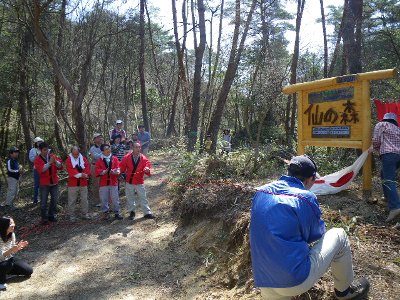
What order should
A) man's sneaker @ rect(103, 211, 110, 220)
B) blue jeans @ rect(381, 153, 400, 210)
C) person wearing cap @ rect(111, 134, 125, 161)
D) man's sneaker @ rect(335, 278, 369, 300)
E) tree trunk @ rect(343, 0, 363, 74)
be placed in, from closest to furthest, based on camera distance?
man's sneaker @ rect(335, 278, 369, 300), blue jeans @ rect(381, 153, 400, 210), tree trunk @ rect(343, 0, 363, 74), man's sneaker @ rect(103, 211, 110, 220), person wearing cap @ rect(111, 134, 125, 161)

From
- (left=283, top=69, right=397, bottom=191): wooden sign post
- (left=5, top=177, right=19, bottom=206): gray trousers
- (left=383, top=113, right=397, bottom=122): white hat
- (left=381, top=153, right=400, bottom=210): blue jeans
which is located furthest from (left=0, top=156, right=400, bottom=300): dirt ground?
(left=5, top=177, right=19, bottom=206): gray trousers

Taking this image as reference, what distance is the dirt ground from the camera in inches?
155

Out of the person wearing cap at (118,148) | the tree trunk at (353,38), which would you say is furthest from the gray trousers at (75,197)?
the tree trunk at (353,38)

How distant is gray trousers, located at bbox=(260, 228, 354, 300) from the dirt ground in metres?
0.39

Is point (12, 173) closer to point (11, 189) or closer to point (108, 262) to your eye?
point (11, 189)

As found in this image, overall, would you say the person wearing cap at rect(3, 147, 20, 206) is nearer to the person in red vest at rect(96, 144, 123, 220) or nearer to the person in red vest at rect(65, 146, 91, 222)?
the person in red vest at rect(65, 146, 91, 222)

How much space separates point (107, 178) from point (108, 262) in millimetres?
2629

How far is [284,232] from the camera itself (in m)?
2.57

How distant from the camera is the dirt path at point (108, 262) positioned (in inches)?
202

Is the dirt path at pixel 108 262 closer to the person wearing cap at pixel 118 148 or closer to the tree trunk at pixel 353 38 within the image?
the person wearing cap at pixel 118 148

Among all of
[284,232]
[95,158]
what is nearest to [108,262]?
[95,158]

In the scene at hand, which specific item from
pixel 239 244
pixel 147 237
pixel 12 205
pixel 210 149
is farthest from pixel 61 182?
pixel 239 244

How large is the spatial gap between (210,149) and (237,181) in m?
3.19

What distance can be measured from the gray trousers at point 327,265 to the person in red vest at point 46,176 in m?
6.59
